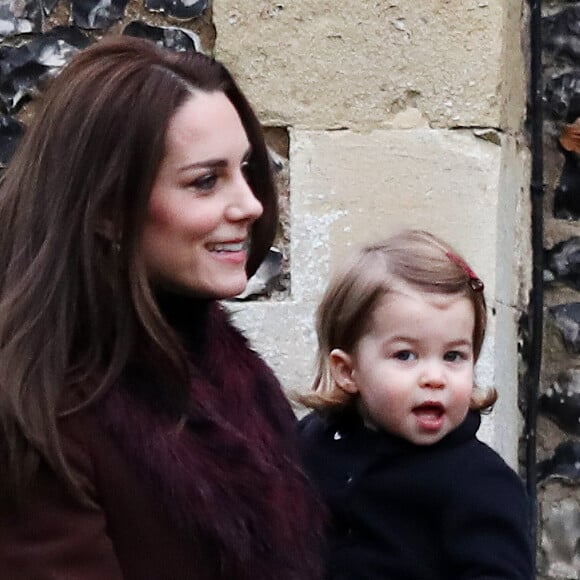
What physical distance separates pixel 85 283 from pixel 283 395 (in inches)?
17.8

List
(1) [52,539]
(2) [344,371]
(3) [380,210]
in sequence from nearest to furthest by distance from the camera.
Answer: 1. (1) [52,539]
2. (2) [344,371]
3. (3) [380,210]

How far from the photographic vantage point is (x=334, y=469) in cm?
196

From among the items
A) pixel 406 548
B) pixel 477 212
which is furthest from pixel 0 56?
pixel 406 548

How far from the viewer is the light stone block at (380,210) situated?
2.54 meters

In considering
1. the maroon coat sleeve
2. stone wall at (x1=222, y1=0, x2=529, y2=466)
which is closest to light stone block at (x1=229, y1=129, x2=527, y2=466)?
stone wall at (x1=222, y1=0, x2=529, y2=466)

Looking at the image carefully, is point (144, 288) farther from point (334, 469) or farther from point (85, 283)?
point (334, 469)

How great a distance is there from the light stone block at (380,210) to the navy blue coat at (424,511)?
63cm

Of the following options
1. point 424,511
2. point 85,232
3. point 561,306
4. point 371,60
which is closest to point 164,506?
point 85,232

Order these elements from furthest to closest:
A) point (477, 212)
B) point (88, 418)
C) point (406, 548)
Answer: point (477, 212) < point (406, 548) < point (88, 418)

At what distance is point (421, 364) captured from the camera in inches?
73.9

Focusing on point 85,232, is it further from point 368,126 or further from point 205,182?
point 368,126

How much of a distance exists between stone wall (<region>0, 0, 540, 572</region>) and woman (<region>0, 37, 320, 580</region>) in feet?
2.82

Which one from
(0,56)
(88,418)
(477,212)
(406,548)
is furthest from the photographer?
(0,56)

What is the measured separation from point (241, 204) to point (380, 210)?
90 centimetres
